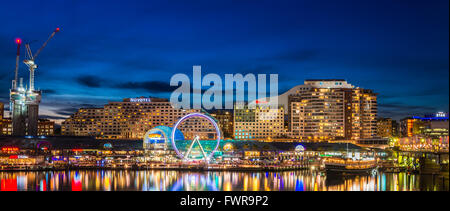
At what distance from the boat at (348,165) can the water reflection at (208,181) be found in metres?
1.76

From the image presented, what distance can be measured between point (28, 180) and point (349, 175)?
4558cm

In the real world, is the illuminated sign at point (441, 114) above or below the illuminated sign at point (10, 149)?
above

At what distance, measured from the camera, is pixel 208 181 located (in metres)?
64.6

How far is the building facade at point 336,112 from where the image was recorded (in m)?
131

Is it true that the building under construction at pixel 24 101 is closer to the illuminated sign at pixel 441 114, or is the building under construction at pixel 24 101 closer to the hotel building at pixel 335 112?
the hotel building at pixel 335 112

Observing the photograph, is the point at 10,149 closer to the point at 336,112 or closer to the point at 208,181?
the point at 208,181

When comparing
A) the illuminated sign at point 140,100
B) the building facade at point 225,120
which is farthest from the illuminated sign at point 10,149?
the building facade at point 225,120

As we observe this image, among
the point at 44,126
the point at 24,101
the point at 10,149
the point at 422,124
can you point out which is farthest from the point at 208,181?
the point at 422,124

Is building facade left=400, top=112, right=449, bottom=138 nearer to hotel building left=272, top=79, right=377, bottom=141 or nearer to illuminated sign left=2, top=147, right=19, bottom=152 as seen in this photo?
hotel building left=272, top=79, right=377, bottom=141

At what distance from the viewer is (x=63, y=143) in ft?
338

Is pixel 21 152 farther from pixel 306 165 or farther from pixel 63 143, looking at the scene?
pixel 306 165

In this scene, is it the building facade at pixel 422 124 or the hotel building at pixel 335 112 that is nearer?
the building facade at pixel 422 124

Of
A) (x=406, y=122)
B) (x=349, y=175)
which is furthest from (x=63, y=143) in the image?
(x=406, y=122)

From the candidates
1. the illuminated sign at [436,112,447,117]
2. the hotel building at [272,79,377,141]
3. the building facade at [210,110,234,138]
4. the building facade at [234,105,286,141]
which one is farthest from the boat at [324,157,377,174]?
the illuminated sign at [436,112,447,117]
